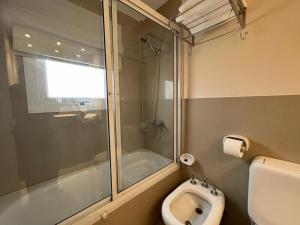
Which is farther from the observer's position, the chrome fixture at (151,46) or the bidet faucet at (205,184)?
the chrome fixture at (151,46)

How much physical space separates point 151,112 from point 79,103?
866mm

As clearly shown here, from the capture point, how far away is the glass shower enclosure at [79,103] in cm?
108

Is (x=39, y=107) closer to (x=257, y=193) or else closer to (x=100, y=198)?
(x=100, y=198)

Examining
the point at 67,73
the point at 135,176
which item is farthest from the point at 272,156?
the point at 67,73

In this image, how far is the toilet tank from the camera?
0.79m

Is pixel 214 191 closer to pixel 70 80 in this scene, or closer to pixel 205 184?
pixel 205 184

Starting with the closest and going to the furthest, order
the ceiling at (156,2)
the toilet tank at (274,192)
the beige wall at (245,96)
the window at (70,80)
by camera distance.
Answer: the toilet tank at (274,192)
the beige wall at (245,96)
the window at (70,80)
the ceiling at (156,2)

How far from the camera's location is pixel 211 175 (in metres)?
1.32

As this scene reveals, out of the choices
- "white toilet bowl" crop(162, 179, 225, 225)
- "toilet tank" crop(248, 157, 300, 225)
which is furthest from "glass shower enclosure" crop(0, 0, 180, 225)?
"toilet tank" crop(248, 157, 300, 225)

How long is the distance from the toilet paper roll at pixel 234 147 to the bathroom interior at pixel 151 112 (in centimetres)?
1

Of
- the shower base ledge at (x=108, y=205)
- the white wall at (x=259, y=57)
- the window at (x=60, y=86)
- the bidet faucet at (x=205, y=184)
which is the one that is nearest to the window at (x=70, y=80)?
the window at (x=60, y=86)

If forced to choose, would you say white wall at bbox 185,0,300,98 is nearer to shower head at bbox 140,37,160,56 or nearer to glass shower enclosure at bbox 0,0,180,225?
glass shower enclosure at bbox 0,0,180,225

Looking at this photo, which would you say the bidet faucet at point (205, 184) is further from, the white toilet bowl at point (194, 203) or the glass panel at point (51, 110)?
the glass panel at point (51, 110)

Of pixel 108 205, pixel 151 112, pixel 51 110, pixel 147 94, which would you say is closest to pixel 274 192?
pixel 108 205
